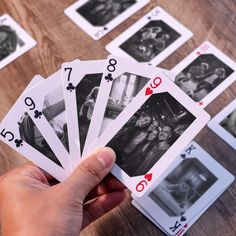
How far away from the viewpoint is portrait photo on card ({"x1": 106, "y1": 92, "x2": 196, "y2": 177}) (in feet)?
2.75

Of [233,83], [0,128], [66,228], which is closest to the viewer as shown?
[66,228]

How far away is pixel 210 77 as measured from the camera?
3.39ft

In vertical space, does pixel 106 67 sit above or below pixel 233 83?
below

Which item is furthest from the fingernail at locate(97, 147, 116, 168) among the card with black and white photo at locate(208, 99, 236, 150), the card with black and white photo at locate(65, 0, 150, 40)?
the card with black and white photo at locate(65, 0, 150, 40)

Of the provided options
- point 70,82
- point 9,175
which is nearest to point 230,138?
point 70,82

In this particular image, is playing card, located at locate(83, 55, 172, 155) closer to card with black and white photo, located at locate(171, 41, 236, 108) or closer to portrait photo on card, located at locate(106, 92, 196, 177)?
portrait photo on card, located at locate(106, 92, 196, 177)

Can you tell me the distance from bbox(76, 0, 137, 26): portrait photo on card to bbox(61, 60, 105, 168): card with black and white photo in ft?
0.92

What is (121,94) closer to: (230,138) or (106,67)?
(106,67)

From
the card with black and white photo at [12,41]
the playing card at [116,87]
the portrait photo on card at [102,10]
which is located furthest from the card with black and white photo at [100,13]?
the playing card at [116,87]

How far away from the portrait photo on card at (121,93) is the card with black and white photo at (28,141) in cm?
14

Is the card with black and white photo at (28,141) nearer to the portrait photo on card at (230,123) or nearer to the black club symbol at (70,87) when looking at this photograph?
the black club symbol at (70,87)

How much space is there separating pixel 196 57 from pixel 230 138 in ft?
0.82

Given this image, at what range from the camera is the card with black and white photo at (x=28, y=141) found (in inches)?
33.8

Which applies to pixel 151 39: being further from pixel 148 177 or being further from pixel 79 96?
pixel 148 177
